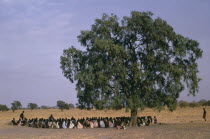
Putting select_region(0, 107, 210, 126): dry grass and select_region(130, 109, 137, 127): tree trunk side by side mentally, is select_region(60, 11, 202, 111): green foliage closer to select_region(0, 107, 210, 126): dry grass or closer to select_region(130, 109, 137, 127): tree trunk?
select_region(130, 109, 137, 127): tree trunk

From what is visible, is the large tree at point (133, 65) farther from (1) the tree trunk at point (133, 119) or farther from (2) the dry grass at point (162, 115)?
(2) the dry grass at point (162, 115)

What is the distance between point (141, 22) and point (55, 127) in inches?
543

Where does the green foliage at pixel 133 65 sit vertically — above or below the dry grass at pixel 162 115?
above

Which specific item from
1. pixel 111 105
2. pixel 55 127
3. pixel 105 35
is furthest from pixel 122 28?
pixel 55 127

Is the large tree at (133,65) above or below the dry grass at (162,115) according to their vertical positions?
above

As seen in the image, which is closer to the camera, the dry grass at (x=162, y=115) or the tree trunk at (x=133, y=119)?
the tree trunk at (x=133, y=119)

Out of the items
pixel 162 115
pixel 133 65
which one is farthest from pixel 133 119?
pixel 162 115

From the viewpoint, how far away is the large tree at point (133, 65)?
30.5m

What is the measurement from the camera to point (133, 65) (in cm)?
3050

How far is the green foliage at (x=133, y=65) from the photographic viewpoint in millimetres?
30453

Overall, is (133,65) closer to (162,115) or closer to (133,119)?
(133,119)

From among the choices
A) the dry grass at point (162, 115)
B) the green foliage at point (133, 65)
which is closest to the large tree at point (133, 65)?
the green foliage at point (133, 65)

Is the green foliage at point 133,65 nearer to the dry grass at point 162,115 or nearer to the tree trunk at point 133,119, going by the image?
the tree trunk at point 133,119

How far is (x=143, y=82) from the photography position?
102 feet
